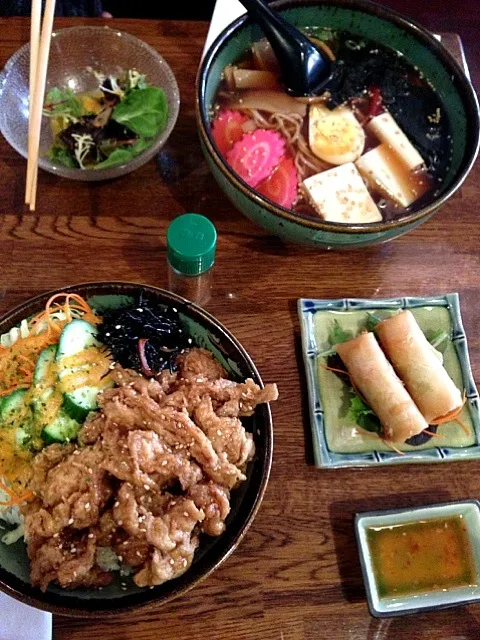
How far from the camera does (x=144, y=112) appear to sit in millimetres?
2123

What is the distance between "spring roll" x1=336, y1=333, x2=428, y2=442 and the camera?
1.77 m

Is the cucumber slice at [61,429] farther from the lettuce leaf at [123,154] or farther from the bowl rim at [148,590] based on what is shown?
the lettuce leaf at [123,154]

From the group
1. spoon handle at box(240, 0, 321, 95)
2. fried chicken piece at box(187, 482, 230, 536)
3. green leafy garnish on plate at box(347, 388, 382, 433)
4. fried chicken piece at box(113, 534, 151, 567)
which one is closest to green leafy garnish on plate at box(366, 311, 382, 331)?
green leafy garnish on plate at box(347, 388, 382, 433)

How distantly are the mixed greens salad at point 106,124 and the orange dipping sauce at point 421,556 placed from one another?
1523mm

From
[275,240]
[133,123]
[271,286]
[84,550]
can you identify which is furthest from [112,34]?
[84,550]

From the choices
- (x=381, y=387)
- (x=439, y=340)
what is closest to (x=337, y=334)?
(x=381, y=387)

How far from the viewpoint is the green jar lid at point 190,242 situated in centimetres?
170

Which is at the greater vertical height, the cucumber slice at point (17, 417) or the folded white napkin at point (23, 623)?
the cucumber slice at point (17, 417)

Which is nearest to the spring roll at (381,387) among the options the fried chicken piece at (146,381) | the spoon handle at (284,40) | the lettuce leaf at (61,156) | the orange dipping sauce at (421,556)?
the orange dipping sauce at (421,556)

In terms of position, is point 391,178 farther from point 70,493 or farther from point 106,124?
point 70,493

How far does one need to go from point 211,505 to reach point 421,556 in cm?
68

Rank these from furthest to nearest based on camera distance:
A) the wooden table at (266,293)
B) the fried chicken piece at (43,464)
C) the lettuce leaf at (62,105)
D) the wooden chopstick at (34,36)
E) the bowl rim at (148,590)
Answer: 1. the lettuce leaf at (62,105)
2. the wooden chopstick at (34,36)
3. the wooden table at (266,293)
4. the fried chicken piece at (43,464)
5. the bowl rim at (148,590)

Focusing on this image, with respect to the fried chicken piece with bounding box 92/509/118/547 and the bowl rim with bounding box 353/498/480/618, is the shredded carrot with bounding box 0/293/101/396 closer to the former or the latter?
the fried chicken piece with bounding box 92/509/118/547

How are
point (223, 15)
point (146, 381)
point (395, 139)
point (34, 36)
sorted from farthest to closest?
point (223, 15) → point (395, 139) → point (34, 36) → point (146, 381)
